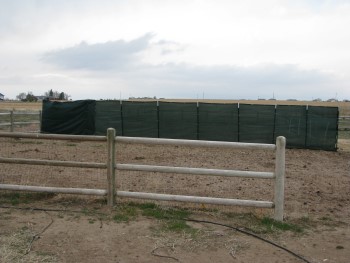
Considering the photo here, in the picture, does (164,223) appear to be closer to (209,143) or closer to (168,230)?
(168,230)

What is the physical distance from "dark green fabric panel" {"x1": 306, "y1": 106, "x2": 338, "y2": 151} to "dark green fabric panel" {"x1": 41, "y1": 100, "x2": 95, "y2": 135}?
10003 millimetres

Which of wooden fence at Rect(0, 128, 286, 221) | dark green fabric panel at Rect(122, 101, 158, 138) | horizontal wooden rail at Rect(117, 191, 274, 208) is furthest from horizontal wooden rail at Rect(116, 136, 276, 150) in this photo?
dark green fabric panel at Rect(122, 101, 158, 138)

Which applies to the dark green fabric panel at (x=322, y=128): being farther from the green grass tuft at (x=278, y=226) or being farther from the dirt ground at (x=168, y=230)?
the green grass tuft at (x=278, y=226)

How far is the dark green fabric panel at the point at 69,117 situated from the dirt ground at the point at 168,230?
10.5 m

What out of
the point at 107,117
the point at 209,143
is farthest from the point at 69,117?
the point at 209,143

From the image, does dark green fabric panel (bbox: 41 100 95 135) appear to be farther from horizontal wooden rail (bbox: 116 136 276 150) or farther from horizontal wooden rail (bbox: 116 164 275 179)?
horizontal wooden rail (bbox: 116 164 275 179)

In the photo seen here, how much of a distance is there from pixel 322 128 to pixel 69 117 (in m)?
11.8

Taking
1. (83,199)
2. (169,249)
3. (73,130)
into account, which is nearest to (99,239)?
(169,249)

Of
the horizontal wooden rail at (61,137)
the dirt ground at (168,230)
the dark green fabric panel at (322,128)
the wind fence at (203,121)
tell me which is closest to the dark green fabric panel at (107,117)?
the wind fence at (203,121)

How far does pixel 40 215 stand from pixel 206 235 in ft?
7.41

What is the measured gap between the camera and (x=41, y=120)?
64.8 ft

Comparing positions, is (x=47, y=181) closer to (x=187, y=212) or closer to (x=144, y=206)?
(x=144, y=206)

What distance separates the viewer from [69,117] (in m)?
19.3

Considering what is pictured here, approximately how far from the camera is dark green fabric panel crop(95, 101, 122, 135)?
730 inches
